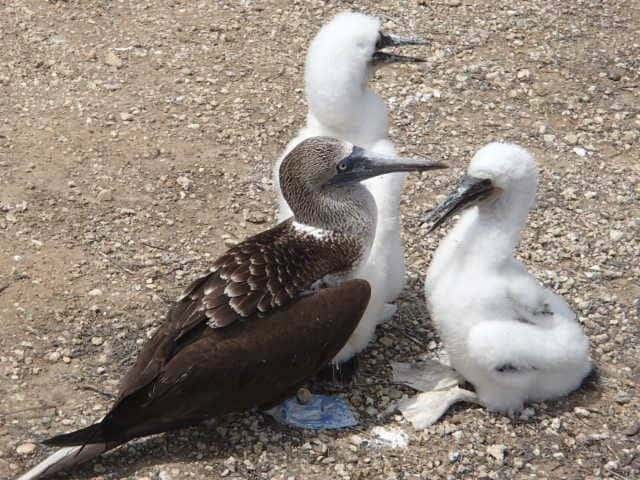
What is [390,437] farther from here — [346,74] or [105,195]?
[105,195]

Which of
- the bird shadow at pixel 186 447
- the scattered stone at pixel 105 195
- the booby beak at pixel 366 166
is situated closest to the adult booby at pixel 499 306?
the booby beak at pixel 366 166

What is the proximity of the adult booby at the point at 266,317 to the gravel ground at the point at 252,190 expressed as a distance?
287 mm

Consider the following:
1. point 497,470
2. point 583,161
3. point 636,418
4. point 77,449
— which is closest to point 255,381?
point 77,449

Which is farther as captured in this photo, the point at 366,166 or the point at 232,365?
the point at 366,166

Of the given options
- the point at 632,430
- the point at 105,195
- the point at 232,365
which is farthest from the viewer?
the point at 105,195

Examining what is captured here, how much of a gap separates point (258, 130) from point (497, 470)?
10.7 feet

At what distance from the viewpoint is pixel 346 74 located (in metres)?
5.71

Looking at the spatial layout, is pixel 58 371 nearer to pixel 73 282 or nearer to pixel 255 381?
pixel 73 282

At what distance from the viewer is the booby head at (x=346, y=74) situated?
223 inches

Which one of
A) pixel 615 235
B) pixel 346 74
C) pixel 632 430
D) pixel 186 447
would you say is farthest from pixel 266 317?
pixel 615 235

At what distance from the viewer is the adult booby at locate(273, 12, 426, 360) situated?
5512 mm

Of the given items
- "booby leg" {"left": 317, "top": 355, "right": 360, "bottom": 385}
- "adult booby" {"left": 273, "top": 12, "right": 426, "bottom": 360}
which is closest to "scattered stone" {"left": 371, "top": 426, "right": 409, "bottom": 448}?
"booby leg" {"left": 317, "top": 355, "right": 360, "bottom": 385}

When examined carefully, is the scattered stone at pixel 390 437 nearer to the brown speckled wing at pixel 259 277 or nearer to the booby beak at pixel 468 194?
the brown speckled wing at pixel 259 277

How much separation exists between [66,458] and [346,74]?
2.56 metres
